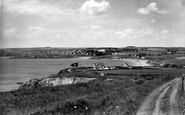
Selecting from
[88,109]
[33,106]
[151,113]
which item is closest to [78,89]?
[33,106]

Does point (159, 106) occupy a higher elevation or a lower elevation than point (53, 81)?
higher

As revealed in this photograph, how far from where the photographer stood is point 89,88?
4262 centimetres

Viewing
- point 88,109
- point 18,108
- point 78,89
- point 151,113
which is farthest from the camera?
point 78,89

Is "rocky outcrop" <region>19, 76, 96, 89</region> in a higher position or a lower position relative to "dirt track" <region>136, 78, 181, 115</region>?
lower

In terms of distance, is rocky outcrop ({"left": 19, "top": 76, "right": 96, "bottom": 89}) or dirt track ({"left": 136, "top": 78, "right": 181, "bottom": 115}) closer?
dirt track ({"left": 136, "top": 78, "right": 181, "bottom": 115})

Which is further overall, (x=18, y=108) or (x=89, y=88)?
(x=89, y=88)

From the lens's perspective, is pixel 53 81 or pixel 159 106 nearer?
pixel 159 106

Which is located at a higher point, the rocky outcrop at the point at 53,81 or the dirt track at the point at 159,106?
the dirt track at the point at 159,106

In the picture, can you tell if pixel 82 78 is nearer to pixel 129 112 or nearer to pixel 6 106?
pixel 6 106

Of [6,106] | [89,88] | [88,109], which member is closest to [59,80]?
[89,88]

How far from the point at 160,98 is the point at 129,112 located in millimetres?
8794

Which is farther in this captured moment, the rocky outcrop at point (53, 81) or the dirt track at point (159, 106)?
the rocky outcrop at point (53, 81)

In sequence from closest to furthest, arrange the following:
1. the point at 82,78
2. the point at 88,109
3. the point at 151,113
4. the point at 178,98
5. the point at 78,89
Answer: the point at 151,113 → the point at 88,109 → the point at 178,98 → the point at 78,89 → the point at 82,78

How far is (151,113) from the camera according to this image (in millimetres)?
22000
